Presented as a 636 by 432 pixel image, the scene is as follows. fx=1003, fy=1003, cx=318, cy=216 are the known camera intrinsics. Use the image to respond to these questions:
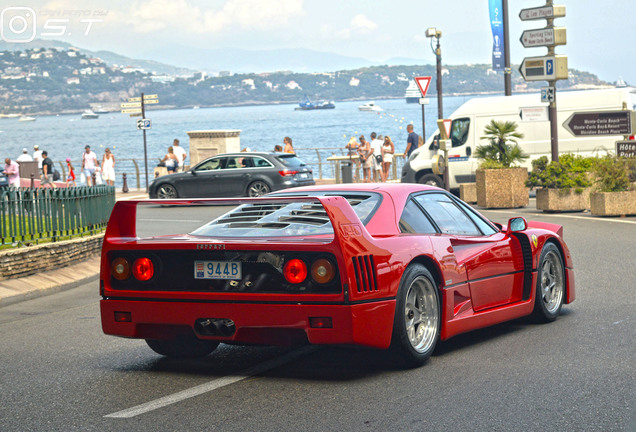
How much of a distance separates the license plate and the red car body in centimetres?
6

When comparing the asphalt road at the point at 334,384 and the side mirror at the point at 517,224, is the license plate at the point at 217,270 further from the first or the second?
the side mirror at the point at 517,224

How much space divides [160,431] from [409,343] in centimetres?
197

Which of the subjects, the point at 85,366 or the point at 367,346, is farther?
the point at 85,366

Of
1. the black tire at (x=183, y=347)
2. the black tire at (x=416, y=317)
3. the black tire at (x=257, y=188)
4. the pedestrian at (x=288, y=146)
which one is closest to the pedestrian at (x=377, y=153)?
the pedestrian at (x=288, y=146)

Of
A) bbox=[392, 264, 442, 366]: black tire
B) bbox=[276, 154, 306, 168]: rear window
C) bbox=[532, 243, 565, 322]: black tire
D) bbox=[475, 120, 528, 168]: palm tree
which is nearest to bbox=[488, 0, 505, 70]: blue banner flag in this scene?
bbox=[276, 154, 306, 168]: rear window

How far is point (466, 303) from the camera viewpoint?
7.39 meters

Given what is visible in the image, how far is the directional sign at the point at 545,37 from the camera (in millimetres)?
22630

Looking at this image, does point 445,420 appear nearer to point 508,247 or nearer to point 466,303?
point 466,303

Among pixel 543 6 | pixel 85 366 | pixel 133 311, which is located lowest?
pixel 85 366

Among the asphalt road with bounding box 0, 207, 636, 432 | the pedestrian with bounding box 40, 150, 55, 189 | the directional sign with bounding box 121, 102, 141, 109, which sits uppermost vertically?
the directional sign with bounding box 121, 102, 141, 109

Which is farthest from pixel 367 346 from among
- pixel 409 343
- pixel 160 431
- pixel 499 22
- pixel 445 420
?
pixel 499 22

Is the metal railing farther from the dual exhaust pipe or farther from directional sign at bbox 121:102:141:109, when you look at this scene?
directional sign at bbox 121:102:141:109

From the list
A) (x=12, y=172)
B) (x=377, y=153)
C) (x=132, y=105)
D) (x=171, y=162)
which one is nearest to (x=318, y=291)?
(x=12, y=172)

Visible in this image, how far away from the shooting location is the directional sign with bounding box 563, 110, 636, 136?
930 inches
